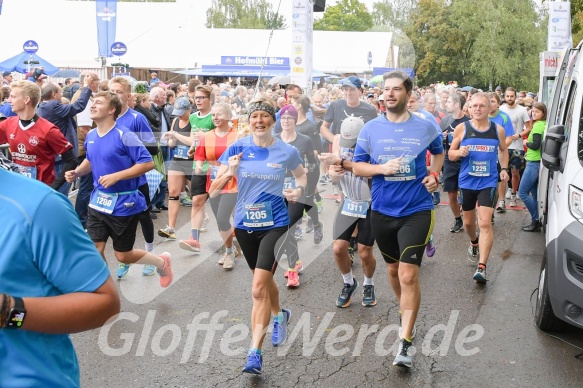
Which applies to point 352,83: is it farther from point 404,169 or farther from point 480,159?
point 404,169

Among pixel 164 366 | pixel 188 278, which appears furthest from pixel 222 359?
pixel 188 278

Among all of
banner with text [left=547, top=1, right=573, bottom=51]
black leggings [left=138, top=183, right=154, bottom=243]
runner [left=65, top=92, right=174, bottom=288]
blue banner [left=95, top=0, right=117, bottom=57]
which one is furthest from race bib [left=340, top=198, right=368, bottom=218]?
blue banner [left=95, top=0, right=117, bottom=57]

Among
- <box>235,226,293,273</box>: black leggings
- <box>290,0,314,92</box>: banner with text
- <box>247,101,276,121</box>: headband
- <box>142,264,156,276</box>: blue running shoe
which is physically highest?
<box>290,0,314,92</box>: banner with text

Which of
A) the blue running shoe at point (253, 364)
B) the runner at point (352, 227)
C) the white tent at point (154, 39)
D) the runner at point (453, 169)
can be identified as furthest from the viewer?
the white tent at point (154, 39)

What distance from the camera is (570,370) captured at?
480cm

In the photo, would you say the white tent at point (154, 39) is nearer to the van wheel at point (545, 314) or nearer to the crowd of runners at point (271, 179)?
the crowd of runners at point (271, 179)

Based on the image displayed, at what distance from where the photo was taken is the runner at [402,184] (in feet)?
15.9

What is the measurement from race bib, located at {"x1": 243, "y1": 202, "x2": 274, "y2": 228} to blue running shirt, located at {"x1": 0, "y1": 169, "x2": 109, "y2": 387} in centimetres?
312

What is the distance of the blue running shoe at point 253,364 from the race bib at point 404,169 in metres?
1.57

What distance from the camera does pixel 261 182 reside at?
204 inches

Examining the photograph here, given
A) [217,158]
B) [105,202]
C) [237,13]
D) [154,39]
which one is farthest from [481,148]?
[237,13]

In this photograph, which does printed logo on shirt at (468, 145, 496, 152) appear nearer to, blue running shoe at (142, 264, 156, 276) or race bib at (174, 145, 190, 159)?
blue running shoe at (142, 264, 156, 276)

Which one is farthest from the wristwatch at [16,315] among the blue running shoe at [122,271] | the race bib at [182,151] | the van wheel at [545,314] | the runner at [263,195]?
the race bib at [182,151]

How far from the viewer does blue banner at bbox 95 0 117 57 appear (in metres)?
22.1
